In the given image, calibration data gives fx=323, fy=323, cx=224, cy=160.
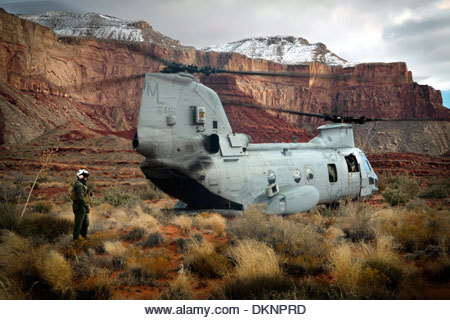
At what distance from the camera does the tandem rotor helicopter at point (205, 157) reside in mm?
9719

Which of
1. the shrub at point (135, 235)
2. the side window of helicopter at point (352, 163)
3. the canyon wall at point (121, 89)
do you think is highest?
the canyon wall at point (121, 89)

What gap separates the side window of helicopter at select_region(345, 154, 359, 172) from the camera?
558 inches

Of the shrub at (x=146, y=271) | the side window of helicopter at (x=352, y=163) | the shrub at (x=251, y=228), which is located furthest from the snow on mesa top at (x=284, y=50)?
the shrub at (x=146, y=271)

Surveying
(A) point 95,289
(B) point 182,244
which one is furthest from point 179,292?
(B) point 182,244

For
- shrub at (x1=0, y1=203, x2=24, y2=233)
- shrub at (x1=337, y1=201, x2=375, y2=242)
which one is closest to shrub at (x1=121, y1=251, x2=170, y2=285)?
shrub at (x1=0, y1=203, x2=24, y2=233)

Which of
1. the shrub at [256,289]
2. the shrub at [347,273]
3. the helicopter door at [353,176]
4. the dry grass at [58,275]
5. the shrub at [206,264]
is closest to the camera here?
the shrub at [256,289]

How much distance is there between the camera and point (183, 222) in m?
10.2

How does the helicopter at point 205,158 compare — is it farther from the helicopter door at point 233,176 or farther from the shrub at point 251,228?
the shrub at point 251,228

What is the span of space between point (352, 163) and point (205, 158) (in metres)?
7.41

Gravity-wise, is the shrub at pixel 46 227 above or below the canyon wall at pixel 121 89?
below

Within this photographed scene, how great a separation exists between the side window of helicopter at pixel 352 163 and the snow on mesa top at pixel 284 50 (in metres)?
94.1

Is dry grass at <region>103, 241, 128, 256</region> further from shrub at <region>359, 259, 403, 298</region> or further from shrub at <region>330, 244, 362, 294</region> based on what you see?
shrub at <region>359, 259, 403, 298</region>

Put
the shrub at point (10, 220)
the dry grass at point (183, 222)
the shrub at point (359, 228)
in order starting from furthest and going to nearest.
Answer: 1. the dry grass at point (183, 222)
2. the shrub at point (10, 220)
3. the shrub at point (359, 228)

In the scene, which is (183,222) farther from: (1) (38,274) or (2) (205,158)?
(1) (38,274)
